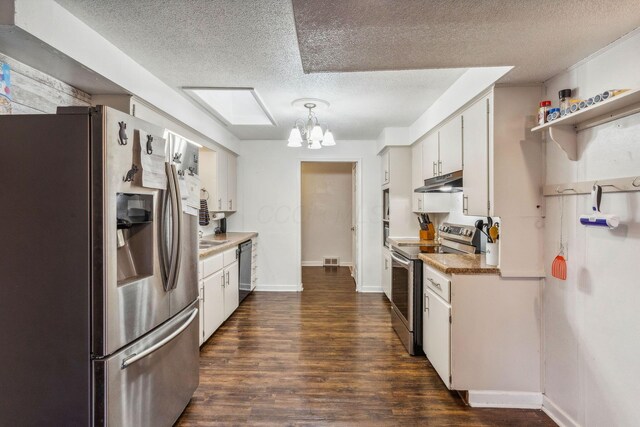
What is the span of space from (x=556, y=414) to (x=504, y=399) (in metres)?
0.28

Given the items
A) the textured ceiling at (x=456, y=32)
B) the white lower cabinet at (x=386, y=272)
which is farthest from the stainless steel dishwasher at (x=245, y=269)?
the textured ceiling at (x=456, y=32)

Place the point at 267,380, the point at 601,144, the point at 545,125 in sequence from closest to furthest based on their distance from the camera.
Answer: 1. the point at 601,144
2. the point at 545,125
3. the point at 267,380

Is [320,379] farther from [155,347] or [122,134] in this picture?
[122,134]

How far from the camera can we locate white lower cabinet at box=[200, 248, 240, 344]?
2.87m

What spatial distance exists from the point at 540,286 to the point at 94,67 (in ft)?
10.1

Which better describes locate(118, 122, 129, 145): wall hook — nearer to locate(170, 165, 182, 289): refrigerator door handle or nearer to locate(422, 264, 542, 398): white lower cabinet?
locate(170, 165, 182, 289): refrigerator door handle

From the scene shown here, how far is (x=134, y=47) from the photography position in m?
1.98

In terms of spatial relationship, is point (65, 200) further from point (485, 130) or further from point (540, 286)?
point (540, 286)

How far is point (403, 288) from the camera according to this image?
288 cm

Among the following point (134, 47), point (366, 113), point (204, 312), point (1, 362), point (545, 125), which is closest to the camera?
point (1, 362)

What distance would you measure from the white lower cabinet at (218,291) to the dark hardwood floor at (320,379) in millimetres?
152

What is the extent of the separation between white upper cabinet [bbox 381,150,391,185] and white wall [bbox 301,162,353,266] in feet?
7.03

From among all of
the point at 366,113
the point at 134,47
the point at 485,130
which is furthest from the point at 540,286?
the point at 134,47

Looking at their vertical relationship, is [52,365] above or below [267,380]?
above
